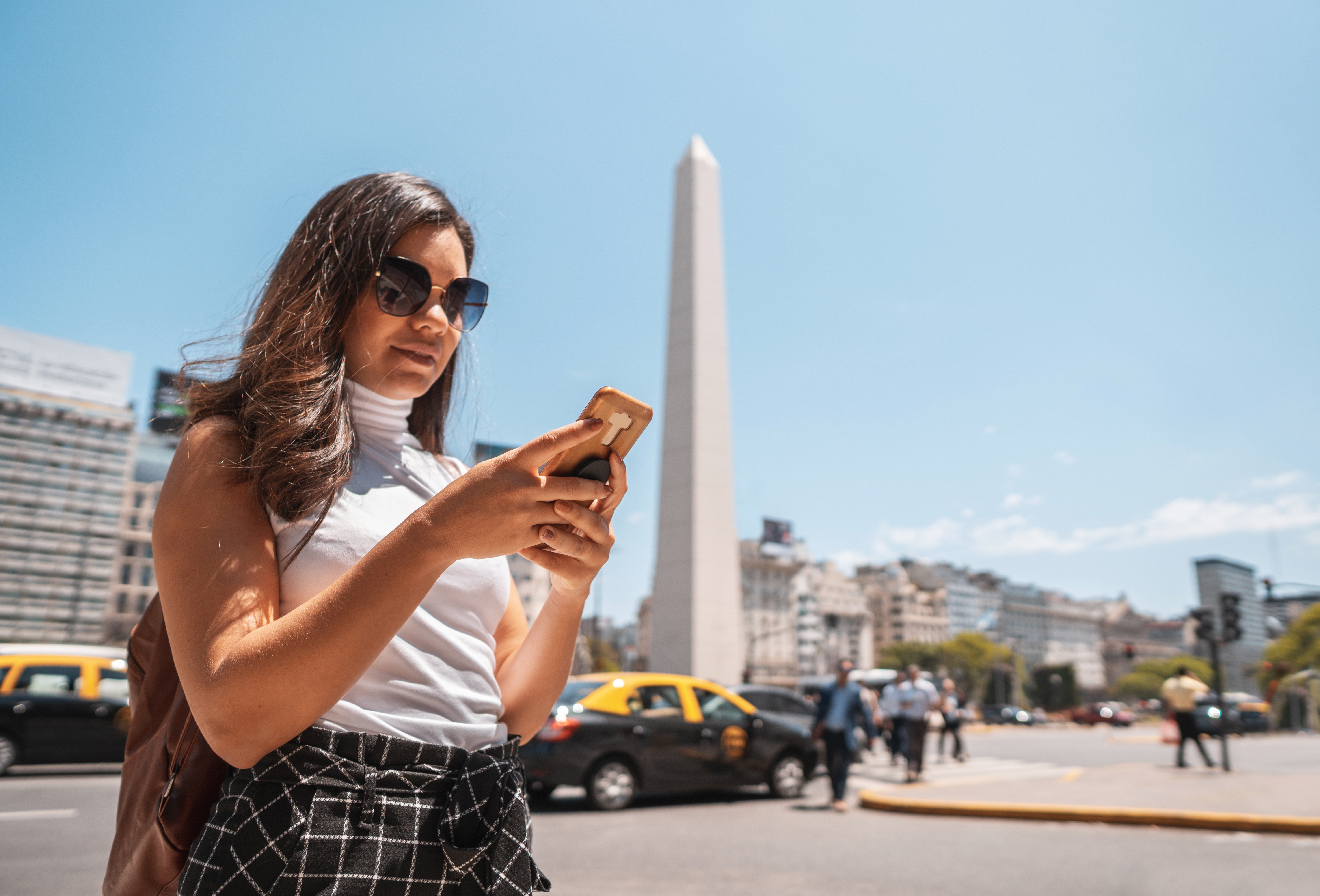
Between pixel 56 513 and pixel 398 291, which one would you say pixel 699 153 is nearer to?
pixel 398 291

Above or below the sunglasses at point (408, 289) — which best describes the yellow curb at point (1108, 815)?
below

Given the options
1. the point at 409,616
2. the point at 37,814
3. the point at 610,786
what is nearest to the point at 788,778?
the point at 610,786

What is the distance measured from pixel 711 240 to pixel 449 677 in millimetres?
24741

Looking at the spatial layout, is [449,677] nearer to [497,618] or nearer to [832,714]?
[497,618]

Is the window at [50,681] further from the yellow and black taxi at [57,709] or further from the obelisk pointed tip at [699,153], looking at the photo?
the obelisk pointed tip at [699,153]

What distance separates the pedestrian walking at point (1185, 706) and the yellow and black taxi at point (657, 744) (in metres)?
7.28

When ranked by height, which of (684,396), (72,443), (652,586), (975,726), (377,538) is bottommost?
(975,726)

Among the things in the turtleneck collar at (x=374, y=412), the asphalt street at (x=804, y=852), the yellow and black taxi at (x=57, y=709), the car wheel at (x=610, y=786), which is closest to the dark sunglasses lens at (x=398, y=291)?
the turtleneck collar at (x=374, y=412)

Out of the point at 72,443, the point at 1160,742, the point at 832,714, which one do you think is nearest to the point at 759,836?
the point at 832,714

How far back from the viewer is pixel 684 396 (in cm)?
2473

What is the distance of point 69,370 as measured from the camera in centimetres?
9081

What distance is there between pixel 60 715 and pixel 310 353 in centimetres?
1349

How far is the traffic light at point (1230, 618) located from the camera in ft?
54.9

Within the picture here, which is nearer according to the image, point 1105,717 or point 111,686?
point 111,686
